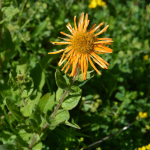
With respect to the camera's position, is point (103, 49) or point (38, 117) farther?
point (38, 117)

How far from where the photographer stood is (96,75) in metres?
3.54

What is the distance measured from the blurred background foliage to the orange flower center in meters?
0.74

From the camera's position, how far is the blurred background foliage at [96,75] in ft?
9.53

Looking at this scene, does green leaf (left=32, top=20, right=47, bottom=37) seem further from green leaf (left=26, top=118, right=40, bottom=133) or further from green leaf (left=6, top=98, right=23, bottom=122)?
green leaf (left=26, top=118, right=40, bottom=133)

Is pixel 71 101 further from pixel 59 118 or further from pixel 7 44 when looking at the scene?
pixel 7 44

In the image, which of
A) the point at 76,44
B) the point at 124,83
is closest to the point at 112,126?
the point at 124,83

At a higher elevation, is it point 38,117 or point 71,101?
point 71,101

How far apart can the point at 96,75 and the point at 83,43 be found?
1.71m

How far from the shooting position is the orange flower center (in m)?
1.88

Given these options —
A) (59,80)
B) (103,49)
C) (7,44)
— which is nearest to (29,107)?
(59,80)

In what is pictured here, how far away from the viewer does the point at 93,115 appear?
3.12 metres

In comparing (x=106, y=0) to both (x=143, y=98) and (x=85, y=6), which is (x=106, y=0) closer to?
(x=85, y=6)

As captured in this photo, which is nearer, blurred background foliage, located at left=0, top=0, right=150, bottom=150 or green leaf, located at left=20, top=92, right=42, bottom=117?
green leaf, located at left=20, top=92, right=42, bottom=117

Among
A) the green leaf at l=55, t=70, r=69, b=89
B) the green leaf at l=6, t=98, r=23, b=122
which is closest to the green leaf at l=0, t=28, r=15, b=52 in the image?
the green leaf at l=6, t=98, r=23, b=122
